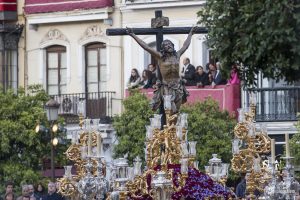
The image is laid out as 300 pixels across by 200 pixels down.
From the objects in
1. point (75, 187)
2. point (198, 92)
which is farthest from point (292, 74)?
point (198, 92)

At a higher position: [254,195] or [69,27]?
[69,27]

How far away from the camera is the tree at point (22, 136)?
162 feet

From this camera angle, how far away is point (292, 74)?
86.9ft

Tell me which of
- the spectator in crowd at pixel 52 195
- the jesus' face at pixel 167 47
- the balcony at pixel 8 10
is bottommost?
the spectator in crowd at pixel 52 195

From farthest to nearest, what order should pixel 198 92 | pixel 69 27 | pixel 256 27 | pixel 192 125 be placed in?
pixel 69 27 → pixel 198 92 → pixel 192 125 → pixel 256 27

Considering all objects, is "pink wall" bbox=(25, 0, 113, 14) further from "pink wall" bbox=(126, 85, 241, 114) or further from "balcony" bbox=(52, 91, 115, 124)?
"pink wall" bbox=(126, 85, 241, 114)

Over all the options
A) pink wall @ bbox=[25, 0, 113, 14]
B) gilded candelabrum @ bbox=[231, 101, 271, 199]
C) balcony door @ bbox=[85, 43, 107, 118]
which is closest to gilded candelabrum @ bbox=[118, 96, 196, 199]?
gilded candelabrum @ bbox=[231, 101, 271, 199]

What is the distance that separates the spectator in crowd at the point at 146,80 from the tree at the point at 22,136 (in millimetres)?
2619

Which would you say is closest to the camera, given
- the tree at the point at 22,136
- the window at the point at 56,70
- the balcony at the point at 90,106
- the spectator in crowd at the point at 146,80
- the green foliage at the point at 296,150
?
the green foliage at the point at 296,150

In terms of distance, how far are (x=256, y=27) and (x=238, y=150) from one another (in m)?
6.53

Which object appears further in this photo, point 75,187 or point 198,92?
point 198,92

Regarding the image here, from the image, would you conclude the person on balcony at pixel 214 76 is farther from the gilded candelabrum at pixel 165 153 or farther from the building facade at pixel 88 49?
the gilded candelabrum at pixel 165 153

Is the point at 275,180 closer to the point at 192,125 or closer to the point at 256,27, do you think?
the point at 256,27


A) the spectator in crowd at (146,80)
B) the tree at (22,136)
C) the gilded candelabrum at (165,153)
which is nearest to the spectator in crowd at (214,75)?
the spectator in crowd at (146,80)
